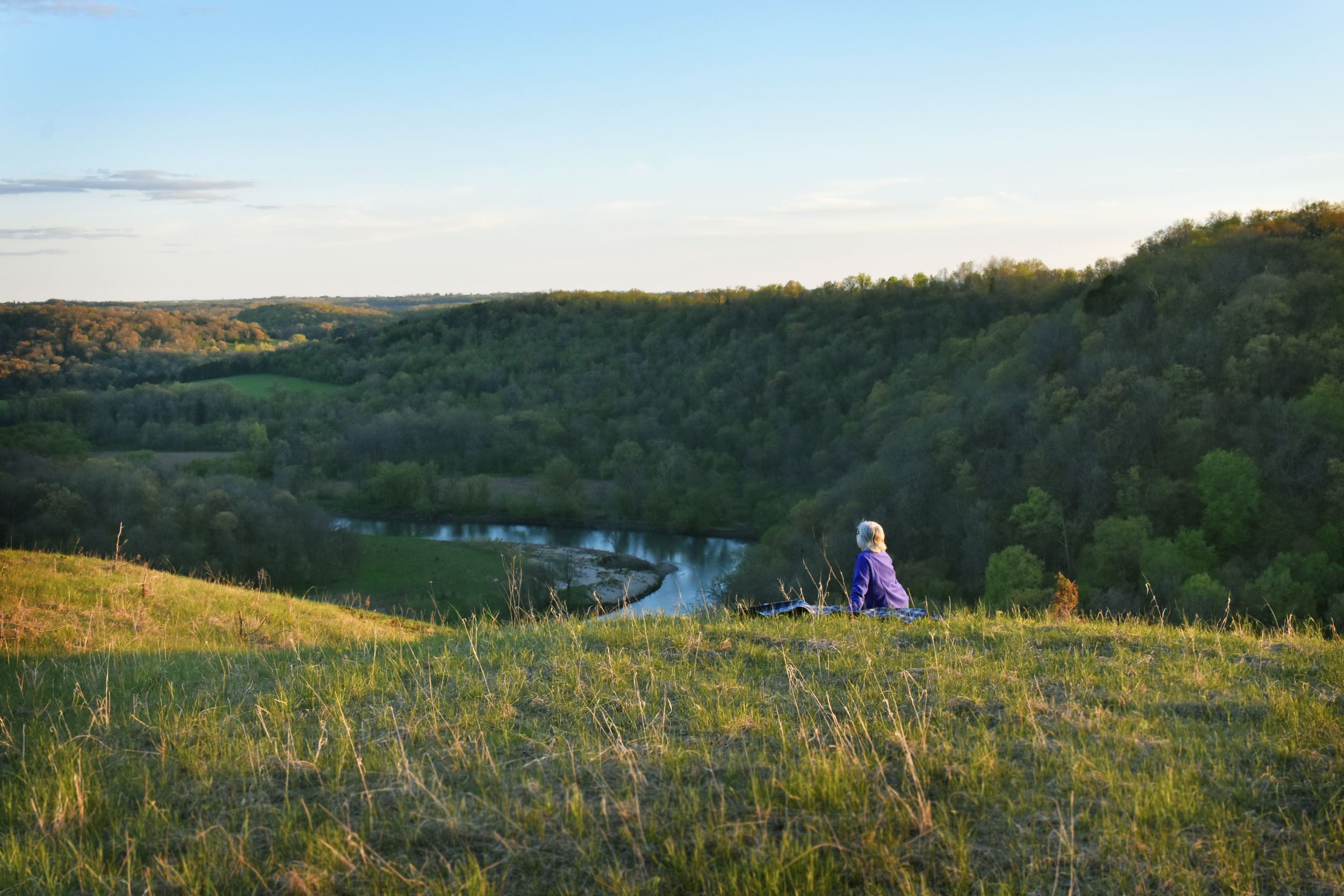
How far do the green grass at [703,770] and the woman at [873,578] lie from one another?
1127 millimetres

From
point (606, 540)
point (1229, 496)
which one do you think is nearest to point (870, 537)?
point (1229, 496)

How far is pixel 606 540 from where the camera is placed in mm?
71000

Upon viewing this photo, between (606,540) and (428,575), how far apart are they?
24102mm

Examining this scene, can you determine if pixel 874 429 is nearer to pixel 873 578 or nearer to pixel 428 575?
pixel 428 575

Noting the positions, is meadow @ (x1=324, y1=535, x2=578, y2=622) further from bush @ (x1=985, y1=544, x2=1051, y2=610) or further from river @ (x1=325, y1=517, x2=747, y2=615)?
bush @ (x1=985, y1=544, x2=1051, y2=610)

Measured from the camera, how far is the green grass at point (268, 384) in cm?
9781

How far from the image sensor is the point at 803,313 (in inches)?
4173

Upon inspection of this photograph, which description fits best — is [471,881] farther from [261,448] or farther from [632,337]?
[632,337]

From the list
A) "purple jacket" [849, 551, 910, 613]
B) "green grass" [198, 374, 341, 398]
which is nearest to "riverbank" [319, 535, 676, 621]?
"purple jacket" [849, 551, 910, 613]

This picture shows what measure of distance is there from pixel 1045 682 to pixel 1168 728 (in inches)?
38.6

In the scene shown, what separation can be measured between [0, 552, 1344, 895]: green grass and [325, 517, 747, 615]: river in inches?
1953

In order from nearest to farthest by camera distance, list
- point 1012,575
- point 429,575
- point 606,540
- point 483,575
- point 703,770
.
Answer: point 703,770 < point 1012,575 < point 429,575 < point 483,575 < point 606,540

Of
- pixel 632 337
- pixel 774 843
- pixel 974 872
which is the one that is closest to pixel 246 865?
pixel 774 843

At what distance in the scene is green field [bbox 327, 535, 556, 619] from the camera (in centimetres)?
4269
